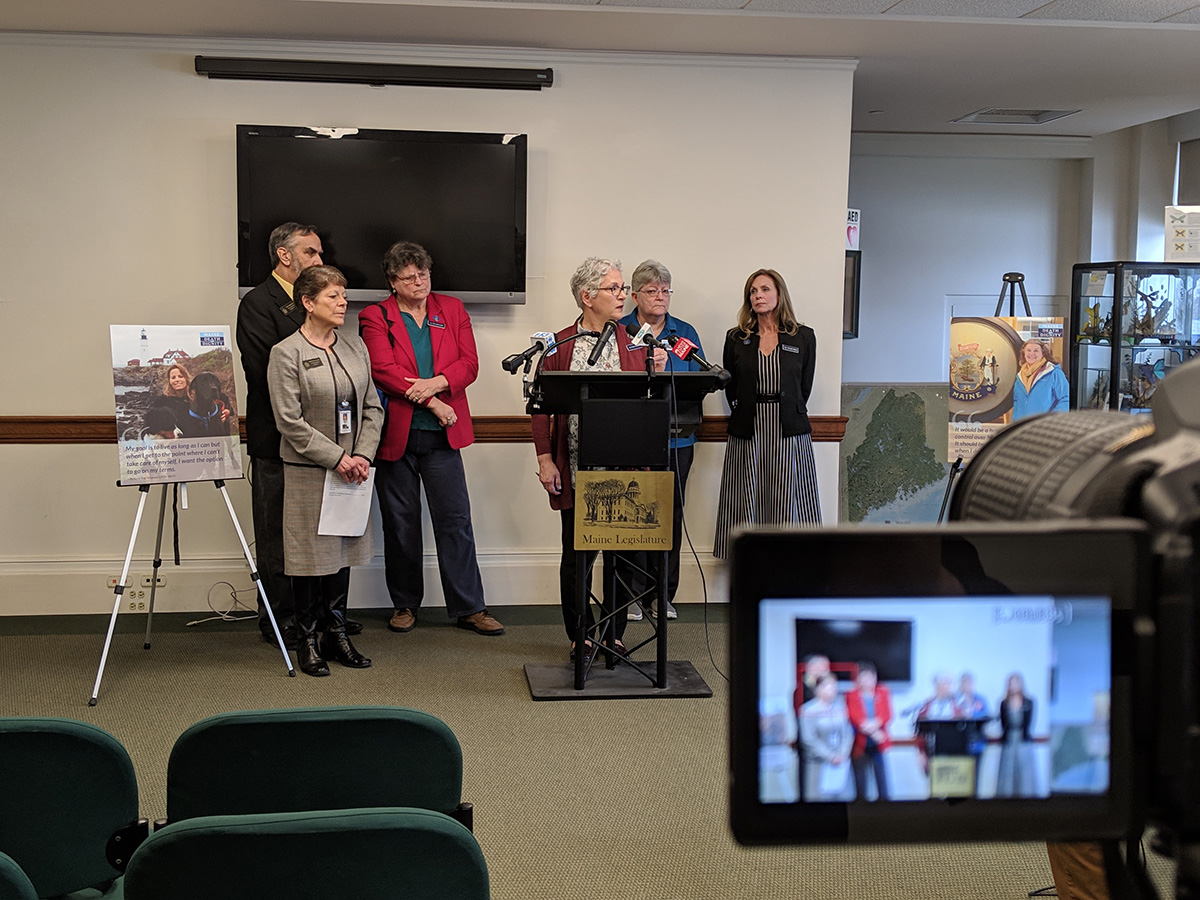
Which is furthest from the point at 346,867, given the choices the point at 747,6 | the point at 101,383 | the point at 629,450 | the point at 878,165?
the point at 878,165

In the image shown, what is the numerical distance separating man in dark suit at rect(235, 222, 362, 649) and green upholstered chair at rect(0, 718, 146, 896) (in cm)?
283

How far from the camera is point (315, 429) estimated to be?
424 cm

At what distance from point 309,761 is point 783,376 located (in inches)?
148

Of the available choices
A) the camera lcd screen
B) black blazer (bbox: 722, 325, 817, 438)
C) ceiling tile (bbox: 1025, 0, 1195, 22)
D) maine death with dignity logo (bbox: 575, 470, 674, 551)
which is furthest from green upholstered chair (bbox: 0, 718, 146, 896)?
ceiling tile (bbox: 1025, 0, 1195, 22)

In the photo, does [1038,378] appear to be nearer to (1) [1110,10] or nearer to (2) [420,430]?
(1) [1110,10]

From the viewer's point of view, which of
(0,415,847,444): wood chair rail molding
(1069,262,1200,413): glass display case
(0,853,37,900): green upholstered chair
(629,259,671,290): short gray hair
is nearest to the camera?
(0,853,37,900): green upholstered chair

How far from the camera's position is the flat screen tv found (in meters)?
5.06

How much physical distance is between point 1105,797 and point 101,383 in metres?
5.30

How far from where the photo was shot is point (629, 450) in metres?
3.97

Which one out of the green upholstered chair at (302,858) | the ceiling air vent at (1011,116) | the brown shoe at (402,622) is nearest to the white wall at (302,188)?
the brown shoe at (402,622)

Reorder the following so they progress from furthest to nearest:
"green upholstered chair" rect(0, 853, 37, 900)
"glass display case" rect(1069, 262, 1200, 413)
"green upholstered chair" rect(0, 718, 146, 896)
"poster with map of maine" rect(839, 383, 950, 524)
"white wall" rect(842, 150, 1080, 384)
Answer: "white wall" rect(842, 150, 1080, 384) < "poster with map of maine" rect(839, 383, 950, 524) < "glass display case" rect(1069, 262, 1200, 413) < "green upholstered chair" rect(0, 718, 146, 896) < "green upholstered chair" rect(0, 853, 37, 900)

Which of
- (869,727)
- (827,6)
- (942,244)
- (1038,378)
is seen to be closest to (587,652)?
Answer: (1038,378)

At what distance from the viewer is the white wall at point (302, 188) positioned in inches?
199

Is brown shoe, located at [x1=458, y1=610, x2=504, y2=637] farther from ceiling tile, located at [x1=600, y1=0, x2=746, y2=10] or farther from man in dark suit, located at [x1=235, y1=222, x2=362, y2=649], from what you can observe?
ceiling tile, located at [x1=600, y1=0, x2=746, y2=10]
